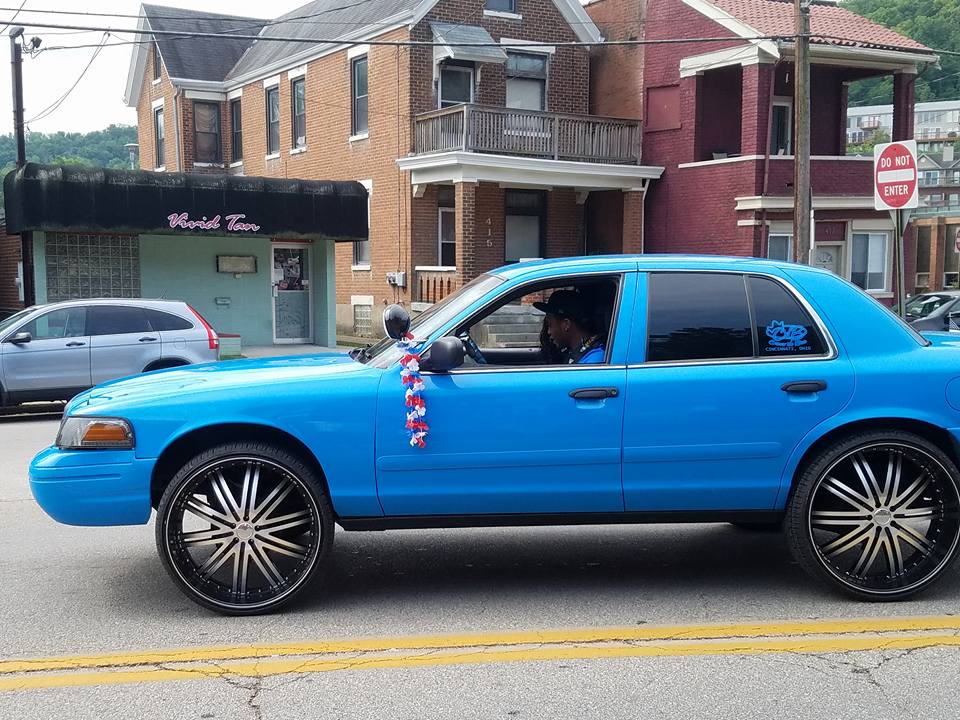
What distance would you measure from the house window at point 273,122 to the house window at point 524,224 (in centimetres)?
862

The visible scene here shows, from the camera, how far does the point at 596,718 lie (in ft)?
12.8

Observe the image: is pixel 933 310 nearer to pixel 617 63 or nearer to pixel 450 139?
pixel 450 139

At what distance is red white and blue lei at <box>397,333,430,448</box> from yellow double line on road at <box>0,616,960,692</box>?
0.96 meters

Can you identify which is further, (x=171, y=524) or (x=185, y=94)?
(x=185, y=94)

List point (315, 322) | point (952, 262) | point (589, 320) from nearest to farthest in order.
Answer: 1. point (589, 320)
2. point (315, 322)
3. point (952, 262)

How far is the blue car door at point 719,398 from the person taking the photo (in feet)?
16.8

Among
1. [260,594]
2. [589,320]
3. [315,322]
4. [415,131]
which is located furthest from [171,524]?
[415,131]

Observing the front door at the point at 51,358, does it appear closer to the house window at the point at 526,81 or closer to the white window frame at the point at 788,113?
the house window at the point at 526,81

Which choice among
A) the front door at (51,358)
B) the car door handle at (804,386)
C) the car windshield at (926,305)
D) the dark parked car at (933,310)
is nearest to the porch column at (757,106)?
the car windshield at (926,305)

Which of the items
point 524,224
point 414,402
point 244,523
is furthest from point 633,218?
point 244,523

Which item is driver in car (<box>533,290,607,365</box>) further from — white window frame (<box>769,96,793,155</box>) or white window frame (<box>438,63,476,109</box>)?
white window frame (<box>769,96,793,155</box>)

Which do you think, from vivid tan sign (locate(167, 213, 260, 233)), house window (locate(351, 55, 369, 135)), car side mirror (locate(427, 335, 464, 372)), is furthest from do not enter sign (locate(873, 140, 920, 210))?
house window (locate(351, 55, 369, 135))

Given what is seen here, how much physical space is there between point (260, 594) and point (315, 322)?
62.6 ft

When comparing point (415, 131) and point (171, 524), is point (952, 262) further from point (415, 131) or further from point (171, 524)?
point (171, 524)
